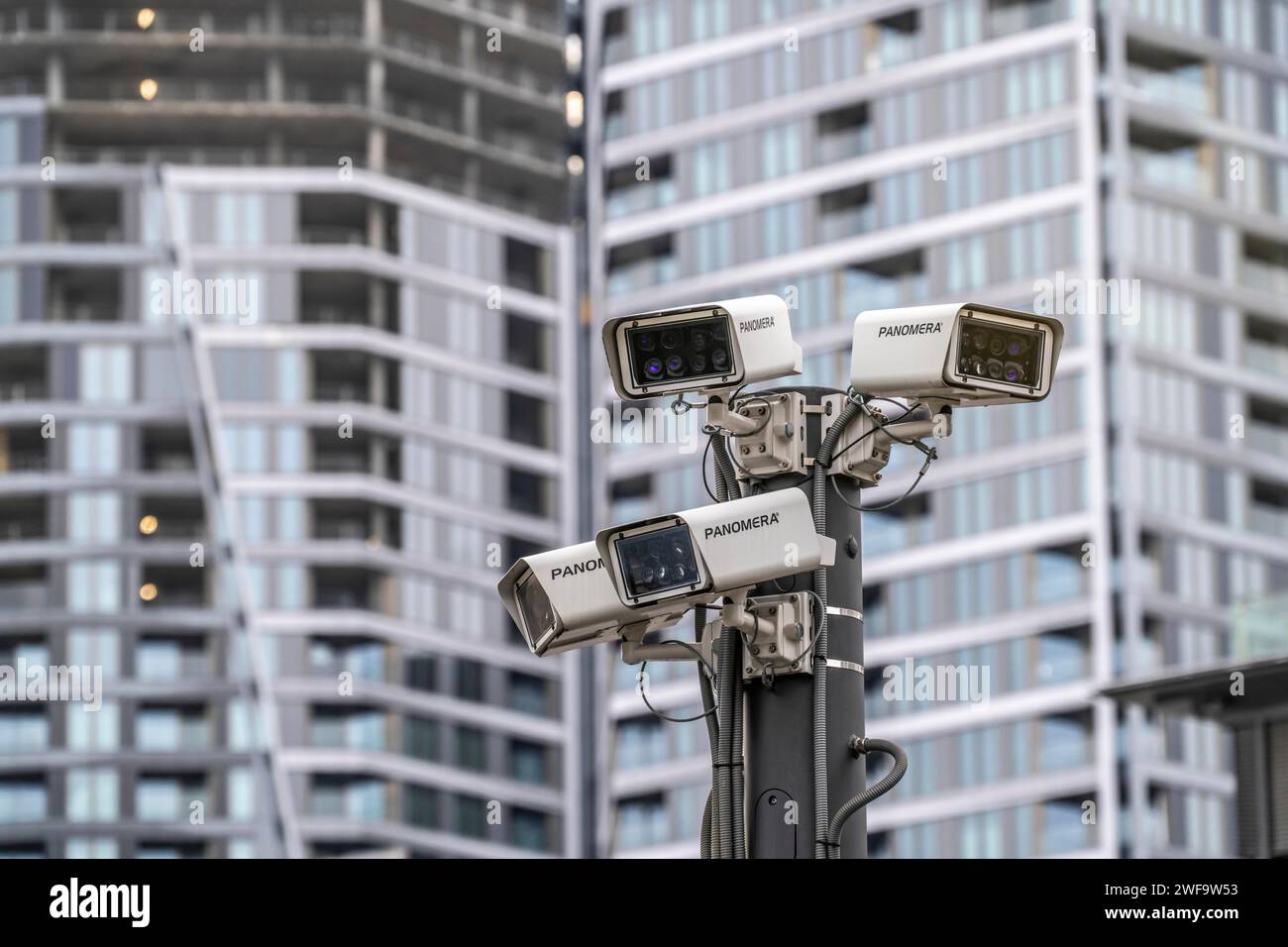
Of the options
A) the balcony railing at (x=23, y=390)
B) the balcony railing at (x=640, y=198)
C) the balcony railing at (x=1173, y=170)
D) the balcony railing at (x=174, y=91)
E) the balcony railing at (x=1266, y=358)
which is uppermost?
the balcony railing at (x=174, y=91)

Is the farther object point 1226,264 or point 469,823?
point 469,823

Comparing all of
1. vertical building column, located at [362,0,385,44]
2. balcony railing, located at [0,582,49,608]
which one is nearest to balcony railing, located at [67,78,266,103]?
vertical building column, located at [362,0,385,44]

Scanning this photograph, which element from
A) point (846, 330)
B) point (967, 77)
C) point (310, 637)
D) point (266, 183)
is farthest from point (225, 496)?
point (967, 77)

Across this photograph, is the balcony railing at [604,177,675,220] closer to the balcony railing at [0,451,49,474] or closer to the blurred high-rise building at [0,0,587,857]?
the blurred high-rise building at [0,0,587,857]

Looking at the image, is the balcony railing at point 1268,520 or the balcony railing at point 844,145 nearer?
the balcony railing at point 1268,520

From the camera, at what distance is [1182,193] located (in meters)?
97.6

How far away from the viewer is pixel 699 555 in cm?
1163

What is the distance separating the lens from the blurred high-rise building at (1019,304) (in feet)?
298

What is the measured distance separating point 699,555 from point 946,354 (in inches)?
62.4

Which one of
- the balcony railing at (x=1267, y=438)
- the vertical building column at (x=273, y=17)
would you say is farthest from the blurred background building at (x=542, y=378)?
the balcony railing at (x=1267, y=438)

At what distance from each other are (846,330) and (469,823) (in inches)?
1028

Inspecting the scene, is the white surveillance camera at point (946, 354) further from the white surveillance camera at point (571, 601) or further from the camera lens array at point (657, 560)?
the white surveillance camera at point (571, 601)
